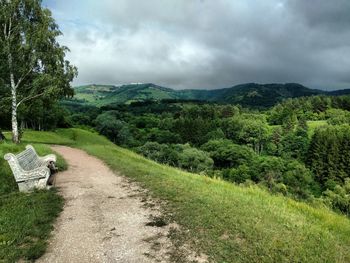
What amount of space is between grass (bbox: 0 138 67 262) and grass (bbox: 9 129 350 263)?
10.8 ft

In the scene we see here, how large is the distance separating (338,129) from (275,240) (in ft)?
490

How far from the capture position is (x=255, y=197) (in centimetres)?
1059

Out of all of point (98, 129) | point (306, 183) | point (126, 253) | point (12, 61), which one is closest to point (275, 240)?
point (126, 253)

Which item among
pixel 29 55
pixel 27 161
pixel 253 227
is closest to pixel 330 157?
pixel 29 55

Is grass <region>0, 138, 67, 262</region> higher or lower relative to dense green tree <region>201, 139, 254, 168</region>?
higher

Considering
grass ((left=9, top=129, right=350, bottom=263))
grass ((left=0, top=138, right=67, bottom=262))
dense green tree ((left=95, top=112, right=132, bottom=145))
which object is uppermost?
grass ((left=9, top=129, right=350, bottom=263))

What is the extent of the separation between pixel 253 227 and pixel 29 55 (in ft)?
94.7

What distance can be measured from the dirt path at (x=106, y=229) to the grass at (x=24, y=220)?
0.90 feet

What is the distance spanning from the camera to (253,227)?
299 inches

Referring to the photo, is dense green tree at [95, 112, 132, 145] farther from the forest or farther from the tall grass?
the tall grass

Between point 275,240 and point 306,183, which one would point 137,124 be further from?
point 275,240

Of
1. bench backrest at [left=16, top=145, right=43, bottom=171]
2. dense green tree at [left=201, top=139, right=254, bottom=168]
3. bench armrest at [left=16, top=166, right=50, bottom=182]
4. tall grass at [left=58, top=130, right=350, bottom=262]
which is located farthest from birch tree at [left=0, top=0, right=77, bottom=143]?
dense green tree at [left=201, top=139, right=254, bottom=168]

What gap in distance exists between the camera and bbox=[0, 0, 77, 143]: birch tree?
28.3 m

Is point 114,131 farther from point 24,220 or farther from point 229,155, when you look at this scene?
point 24,220
